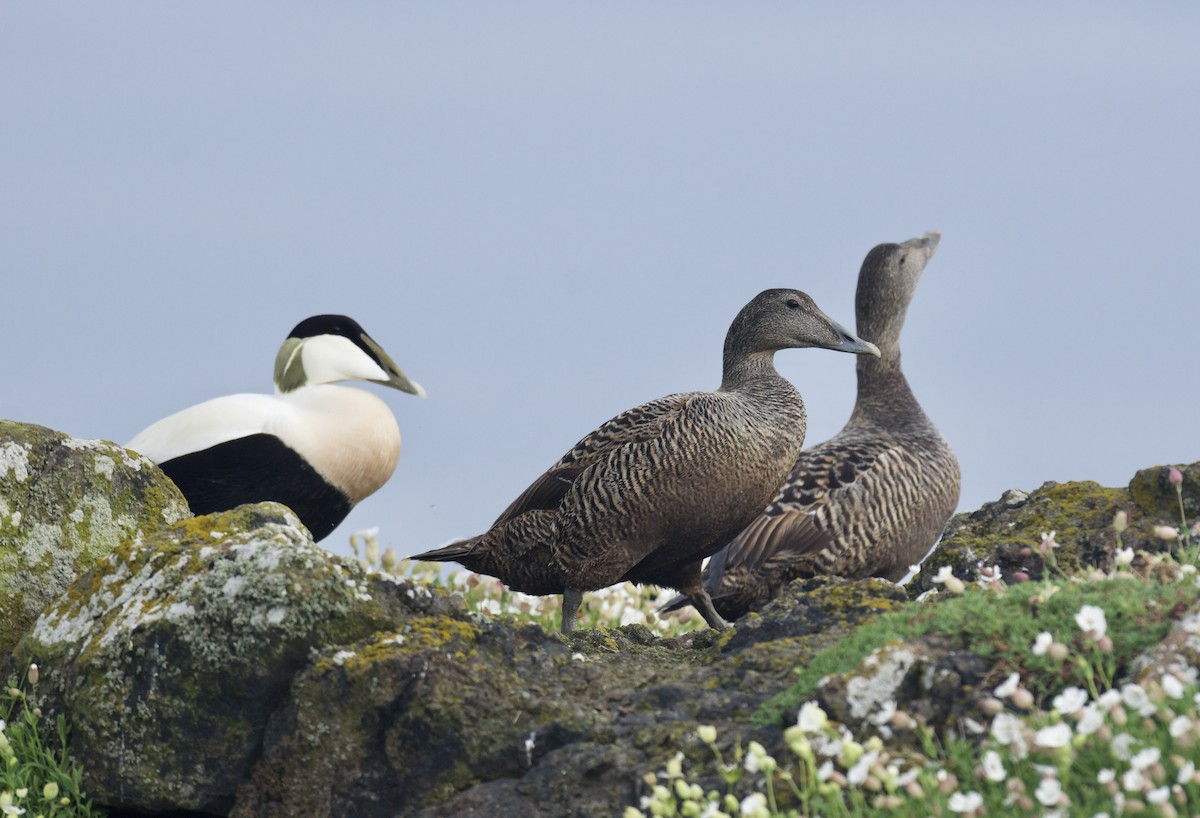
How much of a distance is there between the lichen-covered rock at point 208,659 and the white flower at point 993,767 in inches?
82.4

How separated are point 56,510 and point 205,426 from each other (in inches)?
120

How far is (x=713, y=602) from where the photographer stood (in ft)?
25.5

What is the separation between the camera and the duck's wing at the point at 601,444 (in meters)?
6.77

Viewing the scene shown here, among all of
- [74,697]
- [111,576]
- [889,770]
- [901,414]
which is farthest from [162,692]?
[901,414]

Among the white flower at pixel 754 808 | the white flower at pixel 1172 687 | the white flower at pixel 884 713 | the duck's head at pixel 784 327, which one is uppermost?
the duck's head at pixel 784 327

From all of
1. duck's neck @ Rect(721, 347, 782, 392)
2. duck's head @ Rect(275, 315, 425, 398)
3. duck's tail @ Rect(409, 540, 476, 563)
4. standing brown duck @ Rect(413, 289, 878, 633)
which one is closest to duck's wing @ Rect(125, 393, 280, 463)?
duck's head @ Rect(275, 315, 425, 398)

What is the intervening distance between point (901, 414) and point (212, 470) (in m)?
4.62

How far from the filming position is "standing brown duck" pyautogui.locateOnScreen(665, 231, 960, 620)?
7.69 meters

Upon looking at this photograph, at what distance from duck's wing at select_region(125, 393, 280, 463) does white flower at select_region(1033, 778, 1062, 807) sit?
22.5 ft

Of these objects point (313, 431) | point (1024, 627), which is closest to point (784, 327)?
point (313, 431)

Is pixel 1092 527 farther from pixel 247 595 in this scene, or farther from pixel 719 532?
pixel 247 595

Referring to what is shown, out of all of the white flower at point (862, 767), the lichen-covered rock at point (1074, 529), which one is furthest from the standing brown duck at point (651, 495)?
the white flower at point (862, 767)

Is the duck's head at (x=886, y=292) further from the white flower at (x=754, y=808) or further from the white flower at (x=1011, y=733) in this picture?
the white flower at (x=754, y=808)

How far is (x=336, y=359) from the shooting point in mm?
10227
